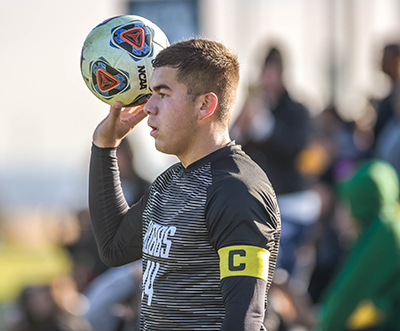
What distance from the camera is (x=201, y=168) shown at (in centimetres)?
→ 239

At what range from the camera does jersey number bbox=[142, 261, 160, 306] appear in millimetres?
2359

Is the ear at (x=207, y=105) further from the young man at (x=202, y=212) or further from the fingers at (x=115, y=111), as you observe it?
the fingers at (x=115, y=111)

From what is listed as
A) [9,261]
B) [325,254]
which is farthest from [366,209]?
[9,261]

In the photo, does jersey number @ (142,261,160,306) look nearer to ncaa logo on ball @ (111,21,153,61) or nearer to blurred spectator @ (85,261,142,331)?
ncaa logo on ball @ (111,21,153,61)

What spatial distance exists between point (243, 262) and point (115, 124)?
1038 mm

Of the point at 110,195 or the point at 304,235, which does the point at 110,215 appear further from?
the point at 304,235

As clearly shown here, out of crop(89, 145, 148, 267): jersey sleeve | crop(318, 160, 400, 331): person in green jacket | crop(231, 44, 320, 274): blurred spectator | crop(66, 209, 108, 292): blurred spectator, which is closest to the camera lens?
crop(89, 145, 148, 267): jersey sleeve

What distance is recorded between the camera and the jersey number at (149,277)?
2.36 meters

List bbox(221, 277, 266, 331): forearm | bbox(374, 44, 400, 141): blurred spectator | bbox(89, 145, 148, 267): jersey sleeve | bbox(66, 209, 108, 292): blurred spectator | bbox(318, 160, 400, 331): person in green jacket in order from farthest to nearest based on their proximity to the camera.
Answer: bbox(66, 209, 108, 292): blurred spectator < bbox(374, 44, 400, 141): blurred spectator < bbox(318, 160, 400, 331): person in green jacket < bbox(89, 145, 148, 267): jersey sleeve < bbox(221, 277, 266, 331): forearm

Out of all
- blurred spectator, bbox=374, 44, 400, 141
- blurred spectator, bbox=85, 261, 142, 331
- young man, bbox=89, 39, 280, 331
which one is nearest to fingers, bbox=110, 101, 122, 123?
young man, bbox=89, 39, 280, 331

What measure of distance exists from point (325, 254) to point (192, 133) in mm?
5073

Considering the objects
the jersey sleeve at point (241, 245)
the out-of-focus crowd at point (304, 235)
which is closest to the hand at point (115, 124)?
the jersey sleeve at point (241, 245)

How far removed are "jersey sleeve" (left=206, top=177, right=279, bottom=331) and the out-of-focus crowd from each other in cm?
279

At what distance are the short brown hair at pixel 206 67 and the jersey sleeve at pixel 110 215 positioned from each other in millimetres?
578
